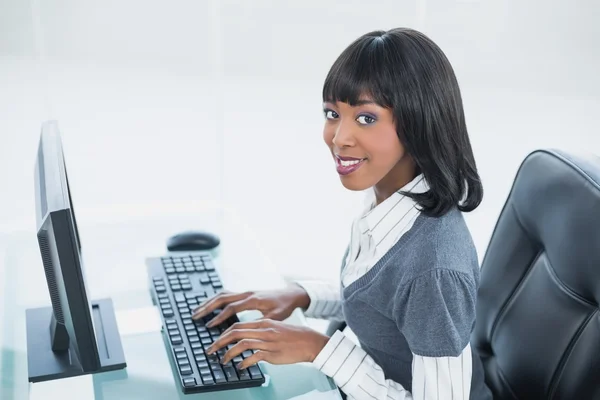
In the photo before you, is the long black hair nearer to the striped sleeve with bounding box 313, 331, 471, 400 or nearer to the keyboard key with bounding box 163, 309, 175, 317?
the striped sleeve with bounding box 313, 331, 471, 400

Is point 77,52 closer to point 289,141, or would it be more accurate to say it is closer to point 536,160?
point 289,141

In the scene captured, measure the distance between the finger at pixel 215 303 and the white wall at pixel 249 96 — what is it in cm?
100

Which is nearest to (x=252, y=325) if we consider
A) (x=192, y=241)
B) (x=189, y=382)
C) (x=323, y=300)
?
(x=189, y=382)

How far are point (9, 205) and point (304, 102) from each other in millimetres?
1160

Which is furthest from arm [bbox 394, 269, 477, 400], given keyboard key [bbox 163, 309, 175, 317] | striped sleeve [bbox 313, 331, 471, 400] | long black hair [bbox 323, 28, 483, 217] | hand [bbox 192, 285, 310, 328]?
keyboard key [bbox 163, 309, 175, 317]

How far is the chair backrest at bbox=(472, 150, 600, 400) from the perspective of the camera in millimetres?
1096

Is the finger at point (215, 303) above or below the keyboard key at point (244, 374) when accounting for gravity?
above

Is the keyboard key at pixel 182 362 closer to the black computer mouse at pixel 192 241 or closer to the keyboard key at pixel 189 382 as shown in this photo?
the keyboard key at pixel 189 382

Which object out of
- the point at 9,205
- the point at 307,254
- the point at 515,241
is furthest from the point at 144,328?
the point at 307,254

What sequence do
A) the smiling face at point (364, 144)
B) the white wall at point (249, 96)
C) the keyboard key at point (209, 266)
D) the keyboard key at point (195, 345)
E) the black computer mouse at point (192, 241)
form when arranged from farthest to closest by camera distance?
the white wall at point (249, 96) < the black computer mouse at point (192, 241) < the keyboard key at point (209, 266) < the keyboard key at point (195, 345) < the smiling face at point (364, 144)

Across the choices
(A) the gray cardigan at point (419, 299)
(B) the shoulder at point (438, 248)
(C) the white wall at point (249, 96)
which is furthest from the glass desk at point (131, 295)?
(C) the white wall at point (249, 96)

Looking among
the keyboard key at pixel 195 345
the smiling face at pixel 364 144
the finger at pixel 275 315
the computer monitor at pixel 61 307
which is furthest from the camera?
the finger at pixel 275 315

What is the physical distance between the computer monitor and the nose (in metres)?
0.41

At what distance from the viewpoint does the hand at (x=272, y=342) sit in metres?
1.11
